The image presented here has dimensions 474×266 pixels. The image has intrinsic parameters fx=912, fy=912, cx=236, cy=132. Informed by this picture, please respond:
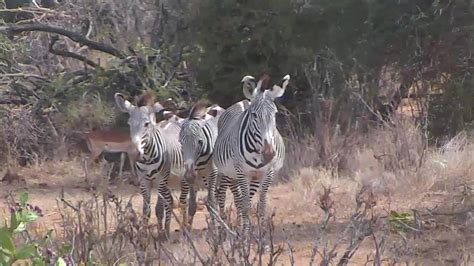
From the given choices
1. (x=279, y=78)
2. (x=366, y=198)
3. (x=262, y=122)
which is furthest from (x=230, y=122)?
(x=279, y=78)

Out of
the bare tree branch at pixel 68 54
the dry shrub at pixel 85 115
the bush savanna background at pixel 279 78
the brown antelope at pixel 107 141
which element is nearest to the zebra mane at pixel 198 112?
the bush savanna background at pixel 279 78

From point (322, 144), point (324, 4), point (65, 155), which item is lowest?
point (65, 155)

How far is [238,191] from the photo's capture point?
9250mm

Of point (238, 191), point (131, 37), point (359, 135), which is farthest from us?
point (131, 37)

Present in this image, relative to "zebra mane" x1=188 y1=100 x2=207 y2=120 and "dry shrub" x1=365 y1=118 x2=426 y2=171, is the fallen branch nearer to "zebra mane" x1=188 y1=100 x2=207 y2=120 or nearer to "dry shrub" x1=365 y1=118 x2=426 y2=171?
"dry shrub" x1=365 y1=118 x2=426 y2=171

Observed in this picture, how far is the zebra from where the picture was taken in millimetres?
8734

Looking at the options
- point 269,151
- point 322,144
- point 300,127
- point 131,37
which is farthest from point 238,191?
point 131,37

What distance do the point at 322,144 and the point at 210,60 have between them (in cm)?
291

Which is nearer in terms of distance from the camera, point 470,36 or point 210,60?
point 470,36

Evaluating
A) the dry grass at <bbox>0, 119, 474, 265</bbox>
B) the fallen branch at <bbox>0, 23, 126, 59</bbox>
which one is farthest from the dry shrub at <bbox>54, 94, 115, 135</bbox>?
the fallen branch at <bbox>0, 23, 126, 59</bbox>

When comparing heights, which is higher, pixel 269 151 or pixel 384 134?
pixel 269 151

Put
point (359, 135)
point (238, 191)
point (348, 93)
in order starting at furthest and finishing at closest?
1. point (348, 93)
2. point (359, 135)
3. point (238, 191)

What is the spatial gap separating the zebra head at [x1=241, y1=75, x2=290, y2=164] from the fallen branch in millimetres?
6878

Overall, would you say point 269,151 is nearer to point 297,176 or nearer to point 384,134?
point 297,176
